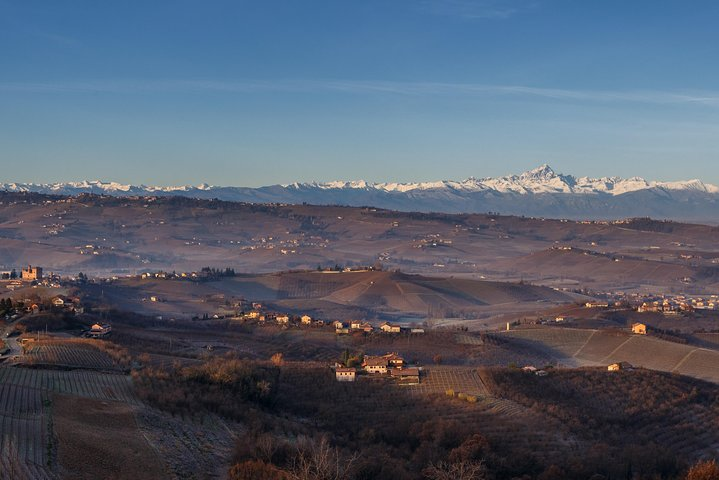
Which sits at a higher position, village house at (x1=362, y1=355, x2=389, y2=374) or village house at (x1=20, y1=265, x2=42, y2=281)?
village house at (x1=362, y1=355, x2=389, y2=374)

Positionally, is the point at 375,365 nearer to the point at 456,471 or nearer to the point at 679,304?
the point at 456,471

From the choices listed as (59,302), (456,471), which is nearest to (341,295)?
(59,302)

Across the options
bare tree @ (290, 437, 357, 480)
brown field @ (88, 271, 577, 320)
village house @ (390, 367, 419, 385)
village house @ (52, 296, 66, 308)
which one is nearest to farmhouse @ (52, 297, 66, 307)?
village house @ (52, 296, 66, 308)

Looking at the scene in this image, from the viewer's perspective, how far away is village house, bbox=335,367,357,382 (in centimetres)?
4831

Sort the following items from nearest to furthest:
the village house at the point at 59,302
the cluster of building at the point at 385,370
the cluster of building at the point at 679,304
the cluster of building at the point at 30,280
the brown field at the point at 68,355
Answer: the brown field at the point at 68,355, the cluster of building at the point at 385,370, the village house at the point at 59,302, the cluster of building at the point at 679,304, the cluster of building at the point at 30,280

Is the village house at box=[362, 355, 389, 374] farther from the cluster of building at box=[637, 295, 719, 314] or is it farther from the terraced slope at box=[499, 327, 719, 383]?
the cluster of building at box=[637, 295, 719, 314]

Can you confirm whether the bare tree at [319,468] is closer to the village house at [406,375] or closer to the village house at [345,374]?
the village house at [345,374]

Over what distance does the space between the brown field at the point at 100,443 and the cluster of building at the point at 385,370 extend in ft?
51.2

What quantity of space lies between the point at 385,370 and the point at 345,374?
2.66 m

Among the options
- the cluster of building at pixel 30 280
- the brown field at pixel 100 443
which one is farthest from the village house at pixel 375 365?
the cluster of building at pixel 30 280

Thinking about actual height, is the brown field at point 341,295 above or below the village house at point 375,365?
below

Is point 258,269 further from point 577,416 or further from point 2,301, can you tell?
point 577,416

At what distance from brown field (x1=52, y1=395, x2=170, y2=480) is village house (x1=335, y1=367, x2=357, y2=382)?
15041 mm

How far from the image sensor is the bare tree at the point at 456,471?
29.3 metres
